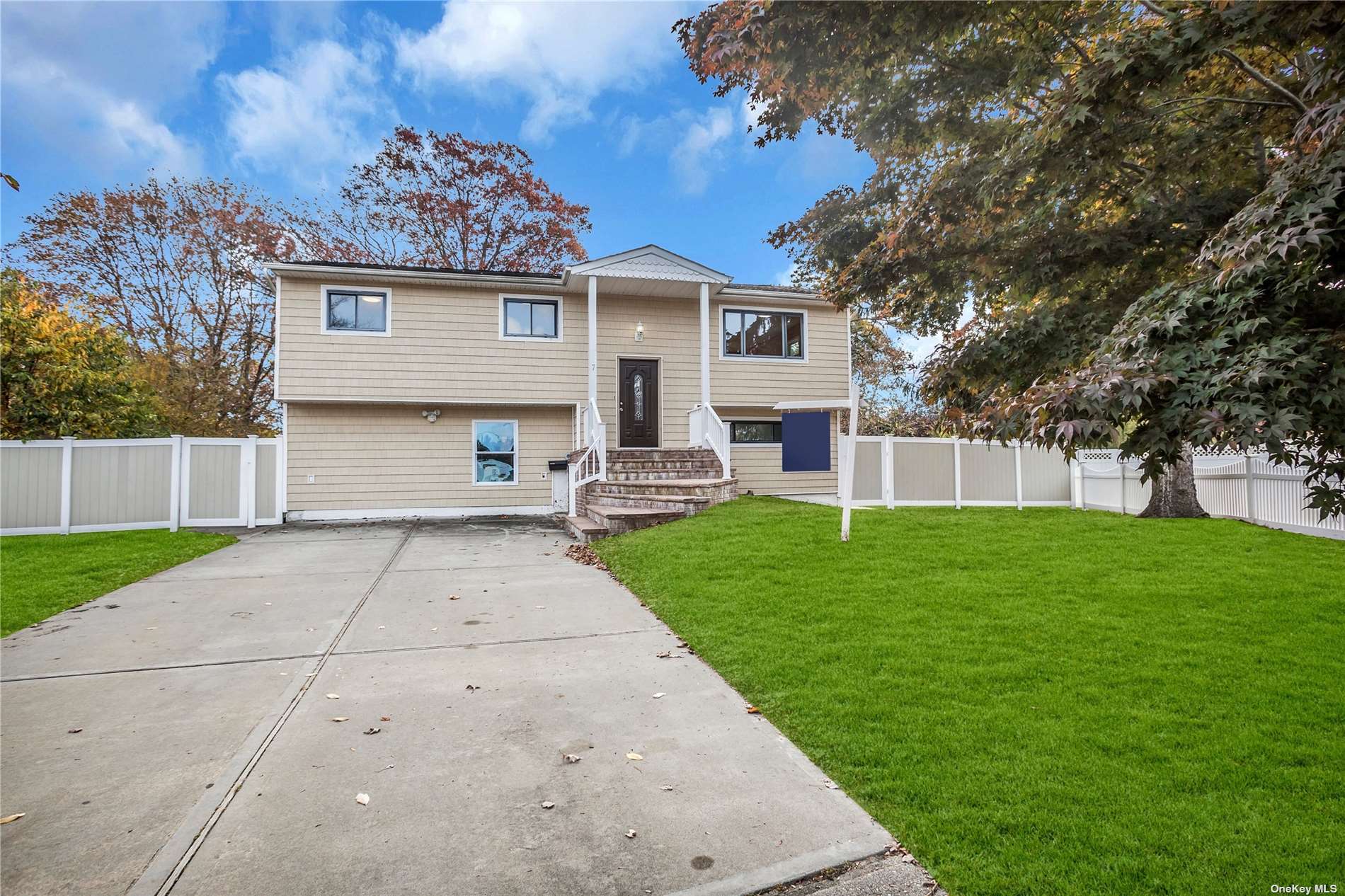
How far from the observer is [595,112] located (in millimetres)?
23203

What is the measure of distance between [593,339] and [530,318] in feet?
5.72

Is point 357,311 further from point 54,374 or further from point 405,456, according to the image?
point 54,374

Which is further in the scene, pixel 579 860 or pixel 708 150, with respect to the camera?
pixel 708 150

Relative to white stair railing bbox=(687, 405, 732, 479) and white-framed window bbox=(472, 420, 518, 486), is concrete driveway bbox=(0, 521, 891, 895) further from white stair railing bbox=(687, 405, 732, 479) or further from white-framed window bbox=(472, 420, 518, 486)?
white-framed window bbox=(472, 420, 518, 486)

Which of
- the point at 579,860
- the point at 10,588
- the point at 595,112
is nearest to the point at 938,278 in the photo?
the point at 579,860

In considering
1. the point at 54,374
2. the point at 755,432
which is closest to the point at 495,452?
A: the point at 755,432

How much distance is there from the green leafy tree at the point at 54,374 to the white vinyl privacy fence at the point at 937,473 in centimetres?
1324

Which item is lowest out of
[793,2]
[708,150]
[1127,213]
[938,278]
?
[938,278]

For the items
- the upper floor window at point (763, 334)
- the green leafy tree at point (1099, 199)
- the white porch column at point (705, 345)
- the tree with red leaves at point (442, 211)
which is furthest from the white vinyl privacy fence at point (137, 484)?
the tree with red leaves at point (442, 211)

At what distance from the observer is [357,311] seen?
11.9m

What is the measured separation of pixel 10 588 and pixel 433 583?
387cm

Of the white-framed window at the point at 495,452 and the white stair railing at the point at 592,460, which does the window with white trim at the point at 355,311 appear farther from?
Answer: the white stair railing at the point at 592,460

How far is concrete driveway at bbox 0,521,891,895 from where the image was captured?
1.88m

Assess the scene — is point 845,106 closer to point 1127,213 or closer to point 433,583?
point 1127,213
